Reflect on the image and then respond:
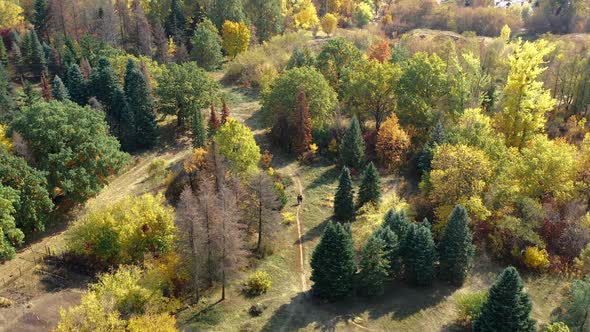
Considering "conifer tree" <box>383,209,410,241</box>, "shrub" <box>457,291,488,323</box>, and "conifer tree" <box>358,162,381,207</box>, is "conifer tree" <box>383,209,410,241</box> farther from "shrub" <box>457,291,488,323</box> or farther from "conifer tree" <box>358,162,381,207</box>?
"conifer tree" <box>358,162,381,207</box>

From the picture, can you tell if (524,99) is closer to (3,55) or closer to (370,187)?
(370,187)

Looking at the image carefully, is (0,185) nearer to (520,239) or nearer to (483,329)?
(483,329)

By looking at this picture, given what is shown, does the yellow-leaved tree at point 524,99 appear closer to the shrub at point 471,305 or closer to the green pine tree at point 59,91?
the shrub at point 471,305

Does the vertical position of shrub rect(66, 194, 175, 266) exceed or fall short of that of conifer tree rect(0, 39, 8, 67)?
it falls short

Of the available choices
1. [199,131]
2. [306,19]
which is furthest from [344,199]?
[306,19]

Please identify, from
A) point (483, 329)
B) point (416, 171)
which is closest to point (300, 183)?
point (416, 171)

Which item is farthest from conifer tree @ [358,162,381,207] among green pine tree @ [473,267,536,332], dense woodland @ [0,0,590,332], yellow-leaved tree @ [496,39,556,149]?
green pine tree @ [473,267,536,332]
